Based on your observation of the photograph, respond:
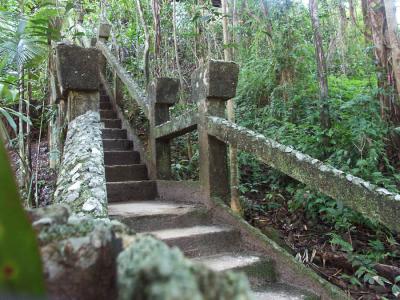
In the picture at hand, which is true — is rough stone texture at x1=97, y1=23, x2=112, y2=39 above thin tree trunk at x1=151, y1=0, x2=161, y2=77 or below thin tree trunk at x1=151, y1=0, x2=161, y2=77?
above

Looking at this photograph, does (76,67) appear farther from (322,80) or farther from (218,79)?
(322,80)

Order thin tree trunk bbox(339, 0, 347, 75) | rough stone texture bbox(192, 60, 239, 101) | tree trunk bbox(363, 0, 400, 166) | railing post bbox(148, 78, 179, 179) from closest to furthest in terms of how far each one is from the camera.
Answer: rough stone texture bbox(192, 60, 239, 101), tree trunk bbox(363, 0, 400, 166), railing post bbox(148, 78, 179, 179), thin tree trunk bbox(339, 0, 347, 75)

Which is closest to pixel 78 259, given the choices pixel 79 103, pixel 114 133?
pixel 79 103

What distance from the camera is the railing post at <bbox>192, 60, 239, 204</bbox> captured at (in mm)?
4102

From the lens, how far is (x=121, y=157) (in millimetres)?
5625

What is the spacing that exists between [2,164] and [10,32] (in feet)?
15.2

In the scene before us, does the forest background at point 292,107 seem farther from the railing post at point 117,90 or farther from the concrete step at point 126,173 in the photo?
the concrete step at point 126,173

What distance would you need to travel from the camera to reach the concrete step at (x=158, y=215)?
364 cm

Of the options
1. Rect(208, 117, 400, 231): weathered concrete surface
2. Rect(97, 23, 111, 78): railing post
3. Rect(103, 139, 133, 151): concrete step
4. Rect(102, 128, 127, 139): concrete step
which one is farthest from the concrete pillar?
Rect(97, 23, 111, 78): railing post

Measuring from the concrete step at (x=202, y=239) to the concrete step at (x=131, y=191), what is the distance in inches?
46.7

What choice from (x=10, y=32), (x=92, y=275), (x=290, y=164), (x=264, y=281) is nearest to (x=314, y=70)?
(x=290, y=164)

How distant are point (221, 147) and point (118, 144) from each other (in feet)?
7.86

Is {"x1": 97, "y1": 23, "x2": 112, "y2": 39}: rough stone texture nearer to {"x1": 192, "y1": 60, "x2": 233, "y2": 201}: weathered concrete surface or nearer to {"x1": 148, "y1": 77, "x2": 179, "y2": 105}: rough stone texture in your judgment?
{"x1": 148, "y1": 77, "x2": 179, "y2": 105}: rough stone texture

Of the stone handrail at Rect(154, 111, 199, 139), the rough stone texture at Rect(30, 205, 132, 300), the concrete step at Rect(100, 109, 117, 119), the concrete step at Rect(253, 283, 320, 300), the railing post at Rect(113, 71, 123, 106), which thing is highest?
the railing post at Rect(113, 71, 123, 106)
